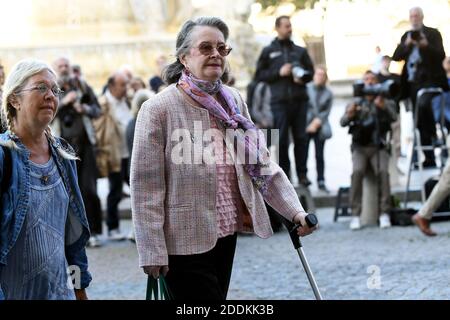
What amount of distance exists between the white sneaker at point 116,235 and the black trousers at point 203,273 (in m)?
7.76

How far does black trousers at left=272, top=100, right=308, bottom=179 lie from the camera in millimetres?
13734

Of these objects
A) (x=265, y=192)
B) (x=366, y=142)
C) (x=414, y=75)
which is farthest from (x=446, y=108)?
(x=265, y=192)

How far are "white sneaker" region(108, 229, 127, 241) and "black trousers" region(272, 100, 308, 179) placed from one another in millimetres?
2061

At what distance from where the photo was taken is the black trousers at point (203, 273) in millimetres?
4934

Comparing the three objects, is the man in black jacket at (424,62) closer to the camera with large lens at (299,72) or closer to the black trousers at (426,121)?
the black trousers at (426,121)

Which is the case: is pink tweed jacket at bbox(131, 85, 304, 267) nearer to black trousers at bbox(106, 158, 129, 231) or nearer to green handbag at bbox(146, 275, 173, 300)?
green handbag at bbox(146, 275, 173, 300)

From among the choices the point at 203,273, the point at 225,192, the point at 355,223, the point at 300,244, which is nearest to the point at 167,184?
the point at 225,192

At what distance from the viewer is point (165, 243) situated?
16.3 feet

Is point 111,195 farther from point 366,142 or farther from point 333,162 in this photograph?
point 333,162

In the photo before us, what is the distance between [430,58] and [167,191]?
941 cm

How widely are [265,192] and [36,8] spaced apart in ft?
57.9

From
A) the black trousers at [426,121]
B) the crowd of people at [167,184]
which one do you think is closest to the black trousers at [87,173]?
the black trousers at [426,121]

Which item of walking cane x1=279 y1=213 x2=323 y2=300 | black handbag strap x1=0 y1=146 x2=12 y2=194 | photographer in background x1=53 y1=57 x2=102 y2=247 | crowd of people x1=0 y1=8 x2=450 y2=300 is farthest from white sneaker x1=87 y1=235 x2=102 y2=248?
A: black handbag strap x1=0 y1=146 x2=12 y2=194

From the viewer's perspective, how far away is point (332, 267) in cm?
995
